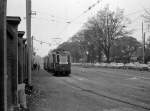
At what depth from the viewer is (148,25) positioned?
110 feet

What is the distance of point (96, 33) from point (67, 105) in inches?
2033

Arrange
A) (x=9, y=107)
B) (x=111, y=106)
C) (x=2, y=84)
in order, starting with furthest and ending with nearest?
(x=111, y=106) < (x=9, y=107) < (x=2, y=84)

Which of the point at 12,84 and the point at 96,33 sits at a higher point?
the point at 96,33

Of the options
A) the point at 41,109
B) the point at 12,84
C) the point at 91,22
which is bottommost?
the point at 41,109

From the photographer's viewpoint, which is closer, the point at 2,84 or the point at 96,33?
the point at 2,84

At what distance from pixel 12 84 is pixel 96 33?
52.8 m

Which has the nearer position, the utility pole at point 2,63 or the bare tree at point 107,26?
the utility pole at point 2,63

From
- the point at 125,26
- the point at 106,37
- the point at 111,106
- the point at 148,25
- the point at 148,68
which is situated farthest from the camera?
the point at 106,37

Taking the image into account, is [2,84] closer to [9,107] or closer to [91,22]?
[9,107]

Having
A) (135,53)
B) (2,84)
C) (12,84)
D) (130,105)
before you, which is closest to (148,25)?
(130,105)

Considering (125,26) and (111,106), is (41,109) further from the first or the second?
(125,26)

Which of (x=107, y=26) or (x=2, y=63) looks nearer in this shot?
(x=2, y=63)

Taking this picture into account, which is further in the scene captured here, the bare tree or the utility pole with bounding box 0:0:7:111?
the bare tree

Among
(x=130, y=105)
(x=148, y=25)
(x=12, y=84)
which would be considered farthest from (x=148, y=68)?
(x=12, y=84)
